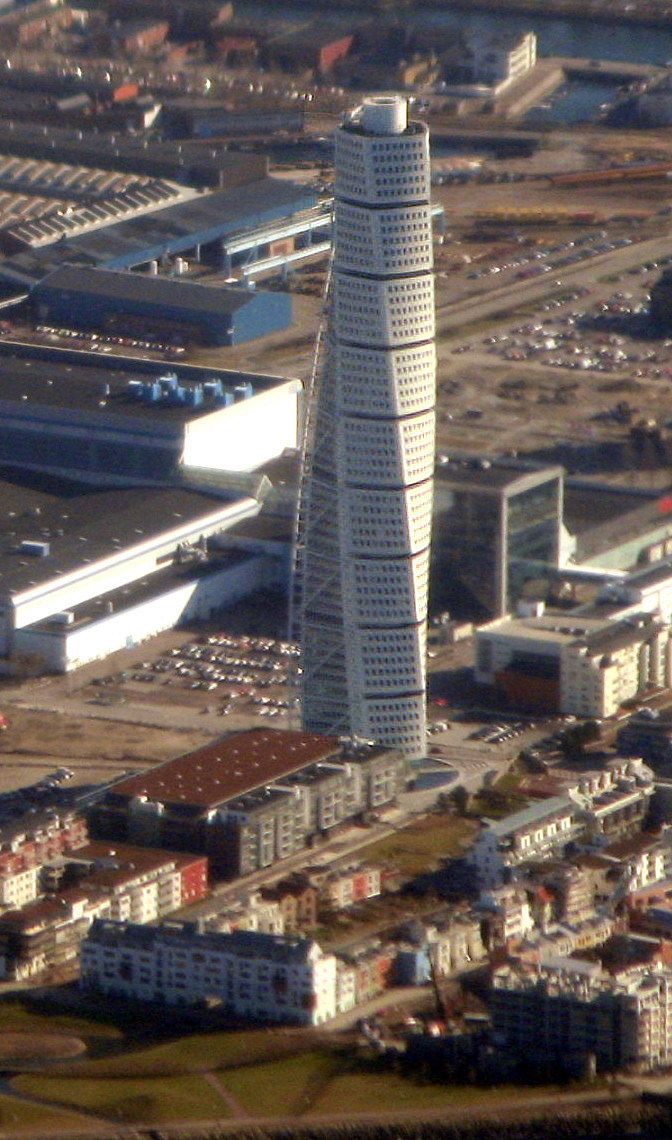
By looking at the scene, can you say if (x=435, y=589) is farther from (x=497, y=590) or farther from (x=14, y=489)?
(x=14, y=489)

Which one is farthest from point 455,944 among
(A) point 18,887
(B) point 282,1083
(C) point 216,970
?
(A) point 18,887

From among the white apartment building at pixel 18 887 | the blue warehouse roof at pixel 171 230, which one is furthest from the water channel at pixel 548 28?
the white apartment building at pixel 18 887

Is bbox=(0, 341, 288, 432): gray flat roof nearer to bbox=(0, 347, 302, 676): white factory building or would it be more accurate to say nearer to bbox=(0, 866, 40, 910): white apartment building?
bbox=(0, 347, 302, 676): white factory building

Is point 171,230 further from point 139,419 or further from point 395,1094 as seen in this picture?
point 395,1094

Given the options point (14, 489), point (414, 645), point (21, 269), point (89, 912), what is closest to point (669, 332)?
point (21, 269)

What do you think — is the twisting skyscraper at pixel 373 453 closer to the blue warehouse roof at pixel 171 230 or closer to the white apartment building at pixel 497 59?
the blue warehouse roof at pixel 171 230
